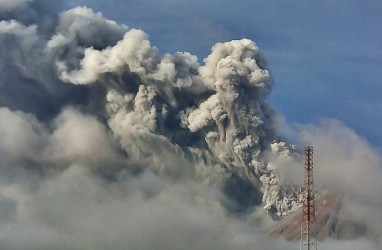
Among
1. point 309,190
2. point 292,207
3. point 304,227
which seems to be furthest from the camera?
point 292,207

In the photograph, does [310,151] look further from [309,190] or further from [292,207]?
[292,207]

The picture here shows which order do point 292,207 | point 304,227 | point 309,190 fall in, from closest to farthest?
point 309,190 → point 304,227 → point 292,207

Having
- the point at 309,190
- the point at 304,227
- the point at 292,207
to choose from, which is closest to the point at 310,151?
the point at 309,190

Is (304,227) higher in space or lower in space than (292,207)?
lower

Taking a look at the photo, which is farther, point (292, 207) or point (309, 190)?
point (292, 207)

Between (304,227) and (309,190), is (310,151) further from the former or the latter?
(304,227)

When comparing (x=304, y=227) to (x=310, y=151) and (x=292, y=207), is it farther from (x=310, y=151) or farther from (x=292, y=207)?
(x=292, y=207)

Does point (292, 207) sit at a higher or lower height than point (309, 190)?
higher

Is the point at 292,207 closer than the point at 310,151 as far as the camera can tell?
No

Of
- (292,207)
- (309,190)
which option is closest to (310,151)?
(309,190)
